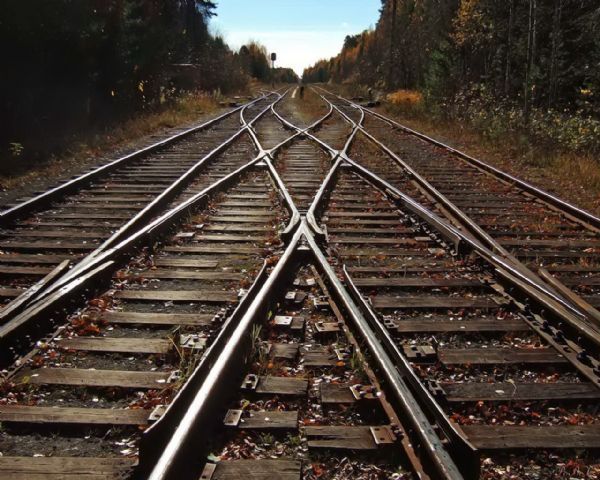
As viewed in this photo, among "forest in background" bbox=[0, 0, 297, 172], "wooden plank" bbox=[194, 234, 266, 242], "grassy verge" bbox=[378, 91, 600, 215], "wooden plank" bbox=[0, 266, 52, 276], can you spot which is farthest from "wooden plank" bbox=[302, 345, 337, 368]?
"forest in background" bbox=[0, 0, 297, 172]

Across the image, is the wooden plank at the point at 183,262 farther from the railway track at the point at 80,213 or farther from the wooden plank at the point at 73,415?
the wooden plank at the point at 73,415

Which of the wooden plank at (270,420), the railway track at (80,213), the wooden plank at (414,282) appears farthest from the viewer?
the railway track at (80,213)

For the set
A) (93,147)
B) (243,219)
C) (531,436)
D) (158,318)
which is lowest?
(531,436)

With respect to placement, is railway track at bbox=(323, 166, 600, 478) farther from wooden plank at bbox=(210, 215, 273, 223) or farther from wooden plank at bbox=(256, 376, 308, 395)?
wooden plank at bbox=(210, 215, 273, 223)

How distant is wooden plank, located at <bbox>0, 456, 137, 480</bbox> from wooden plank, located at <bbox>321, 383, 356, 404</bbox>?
1.05 meters

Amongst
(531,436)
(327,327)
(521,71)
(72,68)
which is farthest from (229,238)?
(521,71)

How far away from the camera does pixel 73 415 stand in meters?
2.79

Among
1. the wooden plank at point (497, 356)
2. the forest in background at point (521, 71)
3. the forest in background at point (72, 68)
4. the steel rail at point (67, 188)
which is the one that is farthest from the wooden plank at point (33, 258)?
the forest in background at point (521, 71)

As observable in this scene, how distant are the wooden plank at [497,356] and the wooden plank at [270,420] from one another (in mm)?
1113

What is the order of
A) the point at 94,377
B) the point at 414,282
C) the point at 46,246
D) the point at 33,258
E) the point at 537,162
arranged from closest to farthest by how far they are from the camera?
the point at 94,377
the point at 414,282
the point at 33,258
the point at 46,246
the point at 537,162

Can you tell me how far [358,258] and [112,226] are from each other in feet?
9.53

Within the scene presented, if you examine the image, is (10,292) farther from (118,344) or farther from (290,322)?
(290,322)

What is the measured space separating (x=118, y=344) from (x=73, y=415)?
0.79 meters

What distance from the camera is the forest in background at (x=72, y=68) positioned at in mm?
11859
